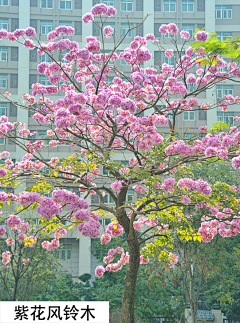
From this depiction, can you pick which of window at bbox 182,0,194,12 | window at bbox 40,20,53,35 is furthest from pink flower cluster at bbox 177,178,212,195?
window at bbox 182,0,194,12

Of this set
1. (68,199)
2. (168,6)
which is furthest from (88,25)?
(68,199)

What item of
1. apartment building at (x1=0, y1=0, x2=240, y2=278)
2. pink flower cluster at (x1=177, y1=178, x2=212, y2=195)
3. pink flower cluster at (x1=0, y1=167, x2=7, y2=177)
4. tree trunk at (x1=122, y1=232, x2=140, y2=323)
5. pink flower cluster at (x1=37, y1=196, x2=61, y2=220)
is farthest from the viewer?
apartment building at (x1=0, y1=0, x2=240, y2=278)

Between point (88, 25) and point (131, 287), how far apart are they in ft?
64.7

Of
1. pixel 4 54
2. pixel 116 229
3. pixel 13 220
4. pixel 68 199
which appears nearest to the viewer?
pixel 68 199

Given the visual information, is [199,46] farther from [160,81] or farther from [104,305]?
[104,305]

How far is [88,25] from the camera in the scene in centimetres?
2373

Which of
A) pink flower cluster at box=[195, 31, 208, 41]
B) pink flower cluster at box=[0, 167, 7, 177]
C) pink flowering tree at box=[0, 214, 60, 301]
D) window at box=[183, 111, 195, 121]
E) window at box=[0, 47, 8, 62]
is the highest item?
window at box=[0, 47, 8, 62]

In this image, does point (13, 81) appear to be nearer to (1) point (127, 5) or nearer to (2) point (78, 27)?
(2) point (78, 27)

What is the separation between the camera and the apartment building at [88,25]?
2305 cm

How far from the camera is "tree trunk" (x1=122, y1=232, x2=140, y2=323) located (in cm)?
679

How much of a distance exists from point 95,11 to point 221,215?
4.24 meters

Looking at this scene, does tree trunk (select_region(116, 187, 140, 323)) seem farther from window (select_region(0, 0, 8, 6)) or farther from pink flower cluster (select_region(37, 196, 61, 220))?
window (select_region(0, 0, 8, 6))

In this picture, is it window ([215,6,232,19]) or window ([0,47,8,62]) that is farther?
window ([215,6,232,19])

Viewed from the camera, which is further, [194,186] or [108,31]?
[108,31]
